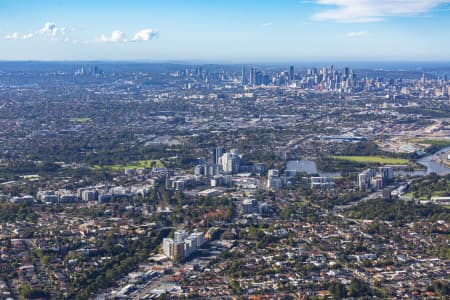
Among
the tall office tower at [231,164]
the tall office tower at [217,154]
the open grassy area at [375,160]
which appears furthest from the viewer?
the open grassy area at [375,160]

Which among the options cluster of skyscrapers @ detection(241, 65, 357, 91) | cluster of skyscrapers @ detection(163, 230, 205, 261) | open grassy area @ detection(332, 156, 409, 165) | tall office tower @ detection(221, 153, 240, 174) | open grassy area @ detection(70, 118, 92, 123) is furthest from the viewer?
cluster of skyscrapers @ detection(241, 65, 357, 91)

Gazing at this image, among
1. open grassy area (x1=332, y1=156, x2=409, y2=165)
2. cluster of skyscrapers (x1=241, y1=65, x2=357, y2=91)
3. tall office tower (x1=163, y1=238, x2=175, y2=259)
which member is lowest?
open grassy area (x1=332, y1=156, x2=409, y2=165)

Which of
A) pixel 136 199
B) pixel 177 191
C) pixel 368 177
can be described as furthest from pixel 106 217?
pixel 368 177

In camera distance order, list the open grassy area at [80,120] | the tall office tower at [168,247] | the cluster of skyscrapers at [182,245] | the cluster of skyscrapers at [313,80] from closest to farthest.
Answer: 1. the cluster of skyscrapers at [182,245]
2. the tall office tower at [168,247]
3. the open grassy area at [80,120]
4. the cluster of skyscrapers at [313,80]

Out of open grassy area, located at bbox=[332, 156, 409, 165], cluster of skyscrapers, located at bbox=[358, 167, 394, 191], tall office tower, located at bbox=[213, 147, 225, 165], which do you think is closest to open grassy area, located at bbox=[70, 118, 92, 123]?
tall office tower, located at bbox=[213, 147, 225, 165]

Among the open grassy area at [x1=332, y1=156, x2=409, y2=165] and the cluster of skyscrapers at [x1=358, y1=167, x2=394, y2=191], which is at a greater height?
the cluster of skyscrapers at [x1=358, y1=167, x2=394, y2=191]

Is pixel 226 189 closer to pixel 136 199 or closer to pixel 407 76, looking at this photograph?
pixel 136 199

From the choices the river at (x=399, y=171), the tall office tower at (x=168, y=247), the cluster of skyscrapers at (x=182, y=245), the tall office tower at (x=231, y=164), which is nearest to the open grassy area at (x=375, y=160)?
the river at (x=399, y=171)

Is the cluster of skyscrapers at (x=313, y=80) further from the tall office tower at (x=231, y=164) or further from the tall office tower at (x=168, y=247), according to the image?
the tall office tower at (x=168, y=247)

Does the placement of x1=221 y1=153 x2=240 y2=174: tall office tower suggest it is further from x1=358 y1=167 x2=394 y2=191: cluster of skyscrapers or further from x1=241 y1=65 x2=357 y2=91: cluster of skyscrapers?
x1=241 y1=65 x2=357 y2=91: cluster of skyscrapers

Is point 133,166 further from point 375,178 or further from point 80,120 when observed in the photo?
point 80,120

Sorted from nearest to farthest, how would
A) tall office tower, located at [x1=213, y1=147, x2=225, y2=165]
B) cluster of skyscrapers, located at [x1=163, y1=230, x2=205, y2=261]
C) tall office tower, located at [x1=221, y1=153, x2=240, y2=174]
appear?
cluster of skyscrapers, located at [x1=163, y1=230, x2=205, y2=261], tall office tower, located at [x1=221, y1=153, x2=240, y2=174], tall office tower, located at [x1=213, y1=147, x2=225, y2=165]

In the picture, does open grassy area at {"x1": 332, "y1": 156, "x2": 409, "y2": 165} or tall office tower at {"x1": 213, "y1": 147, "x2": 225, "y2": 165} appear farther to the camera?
open grassy area at {"x1": 332, "y1": 156, "x2": 409, "y2": 165}
